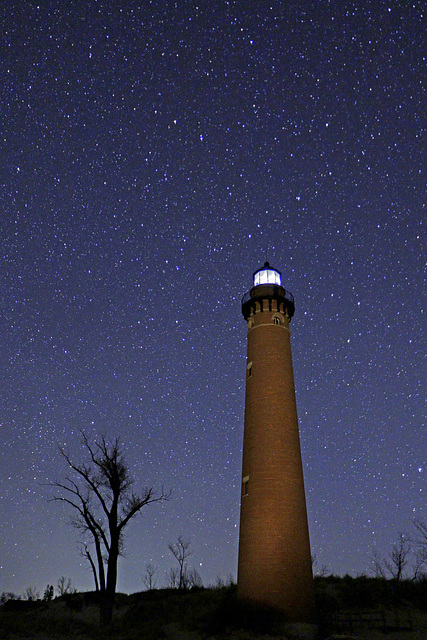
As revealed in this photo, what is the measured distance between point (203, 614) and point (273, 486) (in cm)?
863

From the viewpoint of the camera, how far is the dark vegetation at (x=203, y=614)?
25766 mm

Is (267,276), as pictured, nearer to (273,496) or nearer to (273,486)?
(273,486)

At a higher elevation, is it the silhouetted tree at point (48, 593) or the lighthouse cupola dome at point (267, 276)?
the lighthouse cupola dome at point (267, 276)

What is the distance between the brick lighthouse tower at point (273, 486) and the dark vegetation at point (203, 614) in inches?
51.4

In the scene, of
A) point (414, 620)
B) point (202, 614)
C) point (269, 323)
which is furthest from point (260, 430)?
point (414, 620)

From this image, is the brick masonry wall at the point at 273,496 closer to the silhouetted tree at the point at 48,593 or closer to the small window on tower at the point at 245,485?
the small window on tower at the point at 245,485

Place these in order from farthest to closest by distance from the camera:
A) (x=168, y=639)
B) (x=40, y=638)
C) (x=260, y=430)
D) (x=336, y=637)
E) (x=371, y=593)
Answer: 1. (x=371, y=593)
2. (x=260, y=430)
3. (x=168, y=639)
4. (x=40, y=638)
5. (x=336, y=637)

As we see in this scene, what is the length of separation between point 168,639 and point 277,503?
28.6ft

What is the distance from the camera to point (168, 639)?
89.0 feet

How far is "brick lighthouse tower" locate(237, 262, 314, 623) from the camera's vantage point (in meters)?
27.5

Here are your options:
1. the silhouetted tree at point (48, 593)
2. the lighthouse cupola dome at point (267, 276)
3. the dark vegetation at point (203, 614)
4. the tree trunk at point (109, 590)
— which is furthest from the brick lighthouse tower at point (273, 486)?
the silhouetted tree at point (48, 593)

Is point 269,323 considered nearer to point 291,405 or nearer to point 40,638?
point 291,405

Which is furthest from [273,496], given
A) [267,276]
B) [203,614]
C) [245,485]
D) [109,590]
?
[267,276]

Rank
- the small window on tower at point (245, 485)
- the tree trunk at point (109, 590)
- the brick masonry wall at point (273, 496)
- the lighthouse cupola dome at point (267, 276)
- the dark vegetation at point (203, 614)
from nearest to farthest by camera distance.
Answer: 1. the dark vegetation at point (203, 614)
2. the brick masonry wall at point (273, 496)
3. the tree trunk at point (109, 590)
4. the small window on tower at point (245, 485)
5. the lighthouse cupola dome at point (267, 276)
